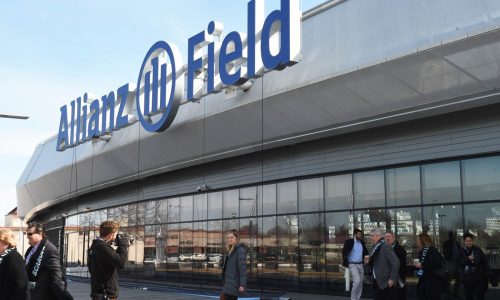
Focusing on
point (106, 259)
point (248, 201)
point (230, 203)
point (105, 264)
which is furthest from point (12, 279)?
point (230, 203)

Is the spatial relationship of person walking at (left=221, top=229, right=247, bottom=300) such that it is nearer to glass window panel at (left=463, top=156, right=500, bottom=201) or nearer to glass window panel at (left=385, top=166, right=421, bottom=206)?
glass window panel at (left=463, top=156, right=500, bottom=201)

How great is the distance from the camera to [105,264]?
290 inches

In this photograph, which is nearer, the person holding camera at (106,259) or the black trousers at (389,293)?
the person holding camera at (106,259)

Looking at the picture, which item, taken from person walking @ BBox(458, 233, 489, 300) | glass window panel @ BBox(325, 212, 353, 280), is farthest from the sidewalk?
person walking @ BBox(458, 233, 489, 300)

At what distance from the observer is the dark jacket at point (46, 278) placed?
6.64m

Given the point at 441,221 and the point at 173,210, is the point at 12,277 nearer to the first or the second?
the point at 441,221

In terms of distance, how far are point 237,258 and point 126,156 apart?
56.0ft

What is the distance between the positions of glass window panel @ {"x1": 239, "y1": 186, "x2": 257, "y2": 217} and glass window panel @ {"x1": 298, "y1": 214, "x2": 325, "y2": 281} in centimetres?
247

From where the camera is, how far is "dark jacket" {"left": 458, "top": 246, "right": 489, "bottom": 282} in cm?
1121

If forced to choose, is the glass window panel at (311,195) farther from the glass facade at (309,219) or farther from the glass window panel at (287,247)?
the glass window panel at (287,247)

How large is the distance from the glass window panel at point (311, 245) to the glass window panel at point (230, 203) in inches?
137

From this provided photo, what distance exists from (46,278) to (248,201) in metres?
14.5

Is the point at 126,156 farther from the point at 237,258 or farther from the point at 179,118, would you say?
the point at 237,258

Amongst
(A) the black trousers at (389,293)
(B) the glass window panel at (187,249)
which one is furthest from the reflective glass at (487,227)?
(B) the glass window panel at (187,249)
